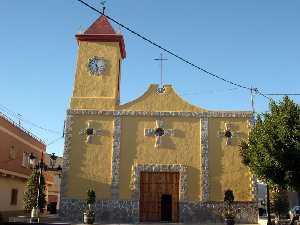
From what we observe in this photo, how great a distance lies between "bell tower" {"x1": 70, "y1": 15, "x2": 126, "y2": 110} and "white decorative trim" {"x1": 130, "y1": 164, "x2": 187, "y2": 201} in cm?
507

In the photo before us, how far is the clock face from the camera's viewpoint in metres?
33.0

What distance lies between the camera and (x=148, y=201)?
30391mm

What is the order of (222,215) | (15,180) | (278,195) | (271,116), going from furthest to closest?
(278,195) → (15,180) → (222,215) → (271,116)

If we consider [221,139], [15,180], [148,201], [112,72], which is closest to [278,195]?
[221,139]

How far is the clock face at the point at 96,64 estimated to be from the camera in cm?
3303

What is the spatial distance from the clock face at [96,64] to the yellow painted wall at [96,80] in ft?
0.80

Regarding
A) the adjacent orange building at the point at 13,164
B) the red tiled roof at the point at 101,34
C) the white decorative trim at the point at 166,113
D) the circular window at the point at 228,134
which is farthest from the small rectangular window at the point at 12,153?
the circular window at the point at 228,134

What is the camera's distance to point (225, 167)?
31.0m

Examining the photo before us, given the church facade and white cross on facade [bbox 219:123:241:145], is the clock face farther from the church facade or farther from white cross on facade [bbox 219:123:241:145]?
white cross on facade [bbox 219:123:241:145]

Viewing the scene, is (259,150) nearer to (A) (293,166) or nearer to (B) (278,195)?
(A) (293,166)

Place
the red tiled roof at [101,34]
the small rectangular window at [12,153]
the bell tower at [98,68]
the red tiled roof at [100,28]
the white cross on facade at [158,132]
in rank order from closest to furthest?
1. the white cross on facade at [158,132]
2. the bell tower at [98,68]
3. the red tiled roof at [101,34]
4. the red tiled roof at [100,28]
5. the small rectangular window at [12,153]

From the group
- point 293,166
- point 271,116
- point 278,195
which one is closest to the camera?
point 293,166

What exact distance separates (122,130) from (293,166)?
482 inches

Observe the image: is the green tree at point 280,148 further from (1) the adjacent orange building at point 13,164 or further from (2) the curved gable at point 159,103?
(1) the adjacent orange building at point 13,164
